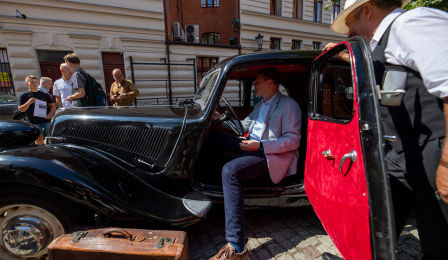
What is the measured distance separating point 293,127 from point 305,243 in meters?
1.17

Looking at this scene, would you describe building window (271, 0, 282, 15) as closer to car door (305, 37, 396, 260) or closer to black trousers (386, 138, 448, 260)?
car door (305, 37, 396, 260)

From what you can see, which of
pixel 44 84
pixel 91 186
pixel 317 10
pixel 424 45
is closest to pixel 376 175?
pixel 424 45

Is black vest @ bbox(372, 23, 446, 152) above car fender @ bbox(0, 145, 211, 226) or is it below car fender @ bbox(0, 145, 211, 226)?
above

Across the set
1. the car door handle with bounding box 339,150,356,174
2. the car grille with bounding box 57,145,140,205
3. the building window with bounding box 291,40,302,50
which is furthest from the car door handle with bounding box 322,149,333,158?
the building window with bounding box 291,40,302,50

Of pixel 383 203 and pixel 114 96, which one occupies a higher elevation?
pixel 114 96

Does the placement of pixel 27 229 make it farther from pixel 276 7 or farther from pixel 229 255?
pixel 276 7

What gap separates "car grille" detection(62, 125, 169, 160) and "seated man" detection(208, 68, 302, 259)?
2.31 feet

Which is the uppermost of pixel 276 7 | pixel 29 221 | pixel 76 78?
pixel 276 7

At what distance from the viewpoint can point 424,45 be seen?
1.02m

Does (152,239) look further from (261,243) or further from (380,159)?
(380,159)

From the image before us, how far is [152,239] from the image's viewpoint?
155cm

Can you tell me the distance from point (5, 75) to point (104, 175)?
9.75 meters

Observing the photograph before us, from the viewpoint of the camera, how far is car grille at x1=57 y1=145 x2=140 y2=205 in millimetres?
1760

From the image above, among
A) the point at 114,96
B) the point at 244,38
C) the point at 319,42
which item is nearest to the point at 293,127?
the point at 114,96
